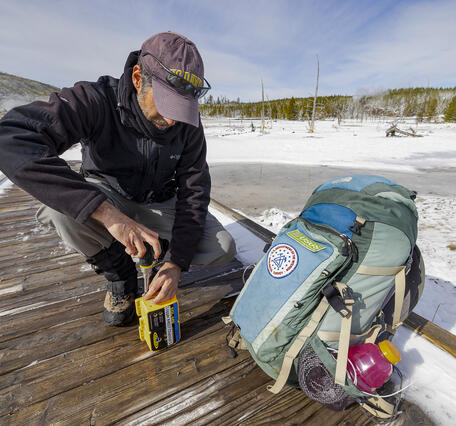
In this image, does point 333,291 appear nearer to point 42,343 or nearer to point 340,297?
point 340,297

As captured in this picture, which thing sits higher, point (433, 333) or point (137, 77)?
point (137, 77)

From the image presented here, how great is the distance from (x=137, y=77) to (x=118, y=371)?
4.95ft

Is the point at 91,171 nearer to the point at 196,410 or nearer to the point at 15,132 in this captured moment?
the point at 15,132

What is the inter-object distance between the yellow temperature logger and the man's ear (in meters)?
0.88

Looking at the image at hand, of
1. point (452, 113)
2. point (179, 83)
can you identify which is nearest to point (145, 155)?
point (179, 83)

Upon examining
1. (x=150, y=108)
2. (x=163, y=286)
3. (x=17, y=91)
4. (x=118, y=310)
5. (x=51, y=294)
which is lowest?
(x=51, y=294)

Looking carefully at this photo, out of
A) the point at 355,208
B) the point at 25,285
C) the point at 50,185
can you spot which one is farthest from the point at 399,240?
the point at 25,285

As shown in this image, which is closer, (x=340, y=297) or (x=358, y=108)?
(x=340, y=297)

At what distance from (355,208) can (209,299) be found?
115cm

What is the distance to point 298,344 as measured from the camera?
3.77 ft

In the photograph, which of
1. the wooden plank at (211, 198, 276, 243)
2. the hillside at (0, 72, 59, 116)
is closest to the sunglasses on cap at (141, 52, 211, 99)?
the wooden plank at (211, 198, 276, 243)

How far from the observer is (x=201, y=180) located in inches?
70.2

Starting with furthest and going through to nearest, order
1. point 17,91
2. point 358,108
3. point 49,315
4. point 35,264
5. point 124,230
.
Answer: point 17,91
point 358,108
point 35,264
point 49,315
point 124,230

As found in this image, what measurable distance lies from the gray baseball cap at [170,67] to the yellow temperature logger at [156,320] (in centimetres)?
76
